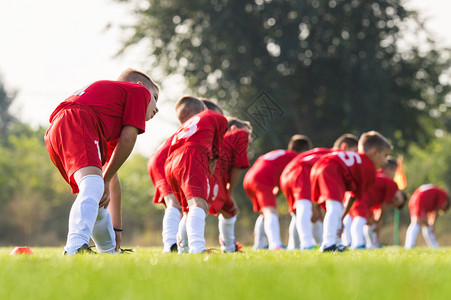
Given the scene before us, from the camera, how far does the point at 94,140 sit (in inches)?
194

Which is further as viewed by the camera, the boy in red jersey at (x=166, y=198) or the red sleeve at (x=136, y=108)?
the boy in red jersey at (x=166, y=198)

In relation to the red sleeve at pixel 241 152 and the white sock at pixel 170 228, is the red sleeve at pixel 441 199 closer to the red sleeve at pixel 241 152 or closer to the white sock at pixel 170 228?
the red sleeve at pixel 241 152

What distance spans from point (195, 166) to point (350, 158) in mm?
Result: 2914

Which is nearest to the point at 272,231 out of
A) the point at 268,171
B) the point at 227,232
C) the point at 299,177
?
the point at 299,177

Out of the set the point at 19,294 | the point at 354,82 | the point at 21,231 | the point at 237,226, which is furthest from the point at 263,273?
the point at 21,231

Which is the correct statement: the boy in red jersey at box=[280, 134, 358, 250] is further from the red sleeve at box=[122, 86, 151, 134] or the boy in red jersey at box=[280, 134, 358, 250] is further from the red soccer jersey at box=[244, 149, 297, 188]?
the red sleeve at box=[122, 86, 151, 134]

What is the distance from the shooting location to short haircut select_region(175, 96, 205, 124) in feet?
24.3

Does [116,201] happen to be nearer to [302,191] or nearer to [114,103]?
[114,103]

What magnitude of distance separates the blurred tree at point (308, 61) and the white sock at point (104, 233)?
580 inches

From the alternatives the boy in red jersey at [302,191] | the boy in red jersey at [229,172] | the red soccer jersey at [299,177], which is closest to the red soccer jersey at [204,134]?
the boy in red jersey at [229,172]

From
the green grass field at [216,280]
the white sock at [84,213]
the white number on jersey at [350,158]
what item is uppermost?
the white number on jersey at [350,158]

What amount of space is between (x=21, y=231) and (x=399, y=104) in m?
20.3

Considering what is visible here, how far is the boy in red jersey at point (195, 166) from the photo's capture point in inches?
234

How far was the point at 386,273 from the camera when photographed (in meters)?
3.26
